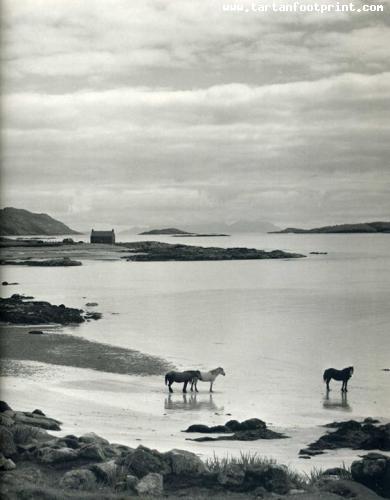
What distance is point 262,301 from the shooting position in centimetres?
2961

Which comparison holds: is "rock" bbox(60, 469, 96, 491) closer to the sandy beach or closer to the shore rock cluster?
the sandy beach

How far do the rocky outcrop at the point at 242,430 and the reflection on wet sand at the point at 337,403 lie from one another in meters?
1.93

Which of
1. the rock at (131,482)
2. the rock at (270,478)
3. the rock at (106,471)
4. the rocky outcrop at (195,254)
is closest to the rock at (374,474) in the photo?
the rock at (270,478)

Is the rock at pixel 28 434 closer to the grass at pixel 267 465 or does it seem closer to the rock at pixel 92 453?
the rock at pixel 92 453

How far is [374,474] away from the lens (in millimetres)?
9406

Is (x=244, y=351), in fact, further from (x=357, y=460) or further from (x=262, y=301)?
(x=262, y=301)

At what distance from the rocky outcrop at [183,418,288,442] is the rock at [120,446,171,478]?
1488mm

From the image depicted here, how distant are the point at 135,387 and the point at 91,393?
106 centimetres

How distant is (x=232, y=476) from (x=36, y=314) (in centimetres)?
1348

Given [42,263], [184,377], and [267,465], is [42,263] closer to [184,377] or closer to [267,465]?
[184,377]

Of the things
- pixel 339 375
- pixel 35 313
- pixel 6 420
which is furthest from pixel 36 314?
pixel 6 420

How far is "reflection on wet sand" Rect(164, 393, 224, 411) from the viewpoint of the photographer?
42.1ft

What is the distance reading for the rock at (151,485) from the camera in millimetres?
9109

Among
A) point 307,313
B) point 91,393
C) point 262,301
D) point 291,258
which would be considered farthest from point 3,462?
point 291,258
